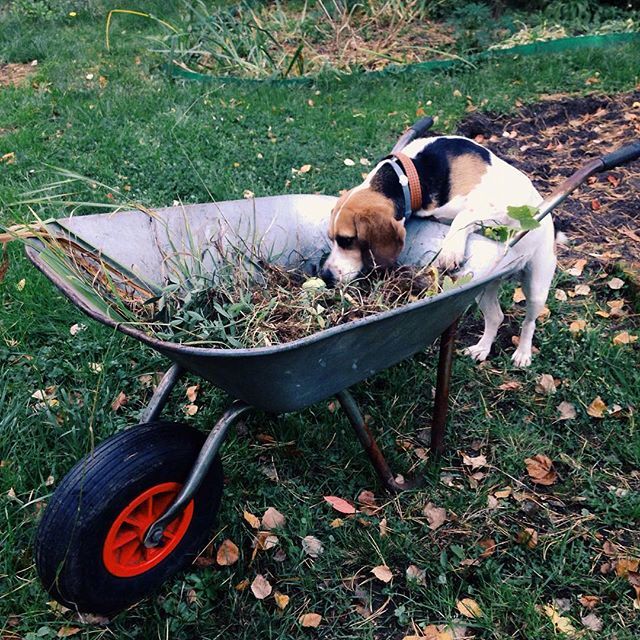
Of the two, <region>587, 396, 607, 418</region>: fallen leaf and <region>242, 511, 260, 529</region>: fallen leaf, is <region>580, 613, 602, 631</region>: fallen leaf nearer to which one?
<region>587, 396, 607, 418</region>: fallen leaf

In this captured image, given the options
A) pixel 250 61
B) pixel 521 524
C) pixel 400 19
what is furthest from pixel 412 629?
pixel 400 19

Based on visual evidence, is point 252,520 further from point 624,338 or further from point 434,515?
point 624,338

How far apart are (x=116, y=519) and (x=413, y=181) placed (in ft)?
5.89

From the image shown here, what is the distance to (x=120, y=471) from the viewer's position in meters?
1.77

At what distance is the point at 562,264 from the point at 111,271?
8.80ft

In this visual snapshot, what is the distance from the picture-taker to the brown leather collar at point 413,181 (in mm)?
2738

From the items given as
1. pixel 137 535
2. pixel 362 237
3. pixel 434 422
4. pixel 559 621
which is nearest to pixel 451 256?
pixel 362 237

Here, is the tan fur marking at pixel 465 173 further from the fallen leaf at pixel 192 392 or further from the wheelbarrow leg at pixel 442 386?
the fallen leaf at pixel 192 392

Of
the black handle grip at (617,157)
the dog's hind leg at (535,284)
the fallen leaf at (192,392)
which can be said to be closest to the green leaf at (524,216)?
the black handle grip at (617,157)

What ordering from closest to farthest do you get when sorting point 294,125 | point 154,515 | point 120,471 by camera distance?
point 120,471 → point 154,515 → point 294,125

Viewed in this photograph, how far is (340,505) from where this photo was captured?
247cm

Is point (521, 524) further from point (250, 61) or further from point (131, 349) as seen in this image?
point (250, 61)

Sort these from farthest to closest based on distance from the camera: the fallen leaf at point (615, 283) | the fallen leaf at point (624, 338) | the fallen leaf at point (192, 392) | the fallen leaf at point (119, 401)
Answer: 1. the fallen leaf at point (615, 283)
2. the fallen leaf at point (624, 338)
3. the fallen leaf at point (192, 392)
4. the fallen leaf at point (119, 401)

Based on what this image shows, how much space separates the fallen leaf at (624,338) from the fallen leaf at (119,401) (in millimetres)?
2379
